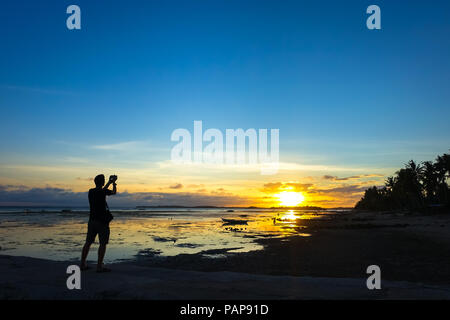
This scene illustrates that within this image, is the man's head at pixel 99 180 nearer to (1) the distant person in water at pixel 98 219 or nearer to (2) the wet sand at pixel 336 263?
(1) the distant person in water at pixel 98 219

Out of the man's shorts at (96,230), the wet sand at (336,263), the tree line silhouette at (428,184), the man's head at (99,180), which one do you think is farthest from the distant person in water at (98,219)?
the tree line silhouette at (428,184)

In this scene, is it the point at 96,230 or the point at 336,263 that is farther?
the point at 336,263

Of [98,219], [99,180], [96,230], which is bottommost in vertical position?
[96,230]

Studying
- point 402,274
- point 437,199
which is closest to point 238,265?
point 402,274

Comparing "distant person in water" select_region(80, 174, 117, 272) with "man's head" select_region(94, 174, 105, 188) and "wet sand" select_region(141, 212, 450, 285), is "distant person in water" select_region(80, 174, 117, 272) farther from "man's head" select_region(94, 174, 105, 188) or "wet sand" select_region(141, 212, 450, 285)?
"wet sand" select_region(141, 212, 450, 285)

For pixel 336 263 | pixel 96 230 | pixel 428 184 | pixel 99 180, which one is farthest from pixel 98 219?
pixel 428 184

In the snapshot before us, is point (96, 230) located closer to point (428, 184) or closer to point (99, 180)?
point (99, 180)

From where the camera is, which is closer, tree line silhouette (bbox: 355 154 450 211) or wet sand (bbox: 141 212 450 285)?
wet sand (bbox: 141 212 450 285)

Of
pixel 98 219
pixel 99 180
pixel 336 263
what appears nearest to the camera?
pixel 98 219

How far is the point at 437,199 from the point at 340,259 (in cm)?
8407

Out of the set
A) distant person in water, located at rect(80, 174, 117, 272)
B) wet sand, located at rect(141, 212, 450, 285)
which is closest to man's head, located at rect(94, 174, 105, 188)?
distant person in water, located at rect(80, 174, 117, 272)

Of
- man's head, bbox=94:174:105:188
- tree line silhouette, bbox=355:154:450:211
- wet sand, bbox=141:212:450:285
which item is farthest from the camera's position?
tree line silhouette, bbox=355:154:450:211
